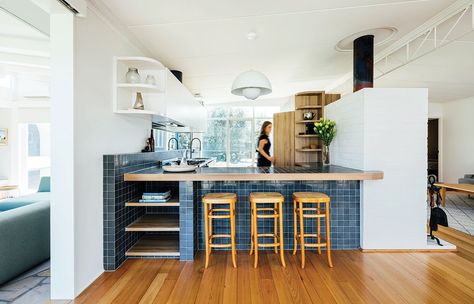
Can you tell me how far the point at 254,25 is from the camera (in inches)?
107

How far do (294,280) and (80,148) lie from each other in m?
2.18

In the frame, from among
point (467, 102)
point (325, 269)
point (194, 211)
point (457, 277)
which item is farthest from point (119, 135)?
point (467, 102)

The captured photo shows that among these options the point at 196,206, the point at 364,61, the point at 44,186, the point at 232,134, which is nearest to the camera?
the point at 196,206

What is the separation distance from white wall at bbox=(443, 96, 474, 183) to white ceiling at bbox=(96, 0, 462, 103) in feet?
17.7

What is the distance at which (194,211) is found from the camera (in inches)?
112

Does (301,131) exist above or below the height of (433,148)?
above

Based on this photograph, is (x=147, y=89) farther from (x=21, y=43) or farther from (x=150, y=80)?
(x=21, y=43)

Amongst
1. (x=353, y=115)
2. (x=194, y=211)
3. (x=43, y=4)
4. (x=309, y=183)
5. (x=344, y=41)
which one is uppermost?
(x=344, y=41)

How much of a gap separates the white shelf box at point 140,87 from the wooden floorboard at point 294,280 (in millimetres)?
1648

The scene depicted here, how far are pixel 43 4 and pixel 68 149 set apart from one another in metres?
1.08

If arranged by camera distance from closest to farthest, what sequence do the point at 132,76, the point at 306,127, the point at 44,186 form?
the point at 132,76 < the point at 44,186 < the point at 306,127

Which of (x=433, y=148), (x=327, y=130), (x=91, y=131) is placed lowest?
(x=433, y=148)

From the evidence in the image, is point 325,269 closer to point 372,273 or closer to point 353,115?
point 372,273

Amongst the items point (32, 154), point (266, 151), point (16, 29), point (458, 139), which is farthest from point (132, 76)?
point (458, 139)
